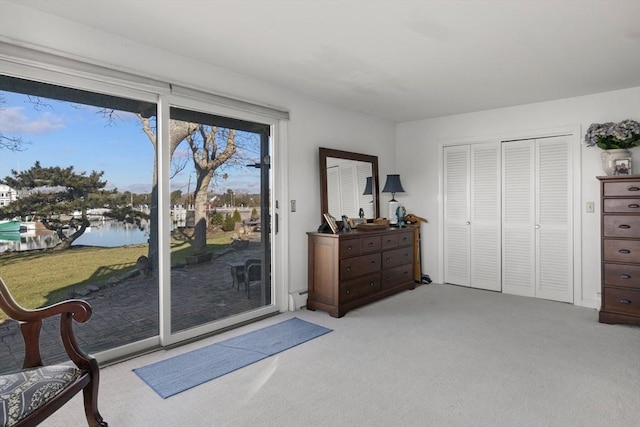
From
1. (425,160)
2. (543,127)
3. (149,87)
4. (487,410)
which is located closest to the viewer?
(487,410)

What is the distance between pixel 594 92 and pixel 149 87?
450 centimetres

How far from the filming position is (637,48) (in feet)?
9.66

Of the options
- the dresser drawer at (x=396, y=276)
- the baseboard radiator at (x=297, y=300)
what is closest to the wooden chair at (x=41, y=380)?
the baseboard radiator at (x=297, y=300)

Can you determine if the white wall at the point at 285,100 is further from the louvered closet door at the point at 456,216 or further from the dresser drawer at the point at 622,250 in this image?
the dresser drawer at the point at 622,250

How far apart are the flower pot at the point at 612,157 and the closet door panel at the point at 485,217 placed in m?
1.16

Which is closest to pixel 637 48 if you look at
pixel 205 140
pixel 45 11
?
pixel 205 140

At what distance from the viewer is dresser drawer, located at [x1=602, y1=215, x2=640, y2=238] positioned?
11.6 feet

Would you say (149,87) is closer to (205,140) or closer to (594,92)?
(205,140)

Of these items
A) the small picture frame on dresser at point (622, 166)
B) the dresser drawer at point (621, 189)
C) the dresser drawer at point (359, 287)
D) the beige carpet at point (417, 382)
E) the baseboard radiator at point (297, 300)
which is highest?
the small picture frame on dresser at point (622, 166)

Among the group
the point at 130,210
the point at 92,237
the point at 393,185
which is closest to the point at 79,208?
the point at 92,237

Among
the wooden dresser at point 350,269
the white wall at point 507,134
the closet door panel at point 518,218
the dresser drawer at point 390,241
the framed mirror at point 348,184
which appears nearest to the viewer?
the wooden dresser at point 350,269

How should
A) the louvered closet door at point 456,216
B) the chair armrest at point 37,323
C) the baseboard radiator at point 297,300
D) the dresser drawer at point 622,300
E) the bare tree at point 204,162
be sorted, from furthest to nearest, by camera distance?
the louvered closet door at point 456,216
the baseboard radiator at point 297,300
the dresser drawer at point 622,300
the bare tree at point 204,162
the chair armrest at point 37,323

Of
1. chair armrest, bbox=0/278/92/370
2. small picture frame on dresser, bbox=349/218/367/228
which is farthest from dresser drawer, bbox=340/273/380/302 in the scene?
chair armrest, bbox=0/278/92/370

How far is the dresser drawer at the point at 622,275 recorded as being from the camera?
11.6ft
